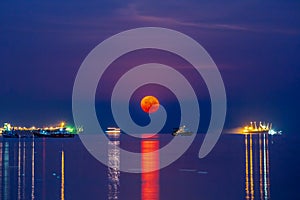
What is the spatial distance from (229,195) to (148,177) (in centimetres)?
1086

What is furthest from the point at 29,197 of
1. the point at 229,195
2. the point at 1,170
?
the point at 1,170

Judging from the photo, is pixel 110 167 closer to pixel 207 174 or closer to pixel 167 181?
pixel 207 174

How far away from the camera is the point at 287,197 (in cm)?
3359

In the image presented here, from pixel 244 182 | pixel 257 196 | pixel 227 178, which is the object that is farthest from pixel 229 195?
pixel 227 178

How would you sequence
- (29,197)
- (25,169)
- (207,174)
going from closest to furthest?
(29,197)
(207,174)
(25,169)

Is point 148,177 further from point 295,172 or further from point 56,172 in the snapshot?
point 295,172

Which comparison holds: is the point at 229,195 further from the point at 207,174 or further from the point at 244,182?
the point at 207,174

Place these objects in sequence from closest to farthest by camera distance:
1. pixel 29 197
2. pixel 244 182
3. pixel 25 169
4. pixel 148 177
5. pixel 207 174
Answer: pixel 29 197
pixel 244 182
pixel 148 177
pixel 207 174
pixel 25 169

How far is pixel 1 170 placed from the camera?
4959 cm

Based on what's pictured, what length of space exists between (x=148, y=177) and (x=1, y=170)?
44.5ft

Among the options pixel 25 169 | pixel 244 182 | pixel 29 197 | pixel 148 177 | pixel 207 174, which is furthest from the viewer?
pixel 25 169

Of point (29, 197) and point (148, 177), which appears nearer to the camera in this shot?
point (29, 197)

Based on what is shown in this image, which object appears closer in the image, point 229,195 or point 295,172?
point 229,195

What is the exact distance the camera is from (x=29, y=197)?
32.5m
